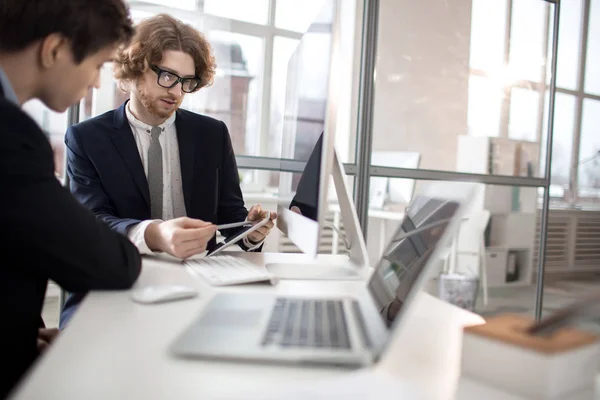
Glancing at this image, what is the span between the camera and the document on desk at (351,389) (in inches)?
20.3

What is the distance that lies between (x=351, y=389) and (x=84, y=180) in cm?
134

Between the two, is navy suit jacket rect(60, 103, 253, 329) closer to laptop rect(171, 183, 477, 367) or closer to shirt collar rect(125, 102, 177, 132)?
shirt collar rect(125, 102, 177, 132)

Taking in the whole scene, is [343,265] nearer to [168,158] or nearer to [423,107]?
[168,158]

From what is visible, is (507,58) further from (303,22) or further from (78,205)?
(78,205)

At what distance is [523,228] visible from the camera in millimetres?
3744

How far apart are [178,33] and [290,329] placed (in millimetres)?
1346

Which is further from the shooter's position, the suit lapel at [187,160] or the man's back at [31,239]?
the suit lapel at [187,160]

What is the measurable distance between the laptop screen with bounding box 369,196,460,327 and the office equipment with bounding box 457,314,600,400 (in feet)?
0.59

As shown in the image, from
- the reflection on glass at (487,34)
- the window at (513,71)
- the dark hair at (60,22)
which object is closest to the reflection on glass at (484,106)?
the window at (513,71)

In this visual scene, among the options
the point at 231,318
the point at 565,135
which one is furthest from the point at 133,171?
the point at 565,135

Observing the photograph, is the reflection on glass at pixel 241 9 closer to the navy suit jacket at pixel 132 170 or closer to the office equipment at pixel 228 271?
the navy suit jacket at pixel 132 170

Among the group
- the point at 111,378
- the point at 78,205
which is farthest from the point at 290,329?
the point at 78,205

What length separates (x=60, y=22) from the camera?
2.80 feet

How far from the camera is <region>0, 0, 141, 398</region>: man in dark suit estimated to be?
725 millimetres
